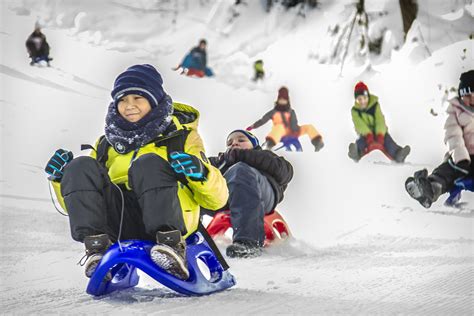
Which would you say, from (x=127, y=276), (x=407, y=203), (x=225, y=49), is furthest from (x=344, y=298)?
(x=225, y=49)

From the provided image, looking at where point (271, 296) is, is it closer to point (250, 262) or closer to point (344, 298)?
point (344, 298)

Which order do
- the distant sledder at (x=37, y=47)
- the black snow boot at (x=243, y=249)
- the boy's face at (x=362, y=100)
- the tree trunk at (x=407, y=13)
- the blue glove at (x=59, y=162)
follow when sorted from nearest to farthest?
the blue glove at (x=59, y=162), the black snow boot at (x=243, y=249), the boy's face at (x=362, y=100), the distant sledder at (x=37, y=47), the tree trunk at (x=407, y=13)

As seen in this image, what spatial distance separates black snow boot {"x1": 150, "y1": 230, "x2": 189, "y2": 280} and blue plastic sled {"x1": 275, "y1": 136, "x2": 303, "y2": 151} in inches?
127

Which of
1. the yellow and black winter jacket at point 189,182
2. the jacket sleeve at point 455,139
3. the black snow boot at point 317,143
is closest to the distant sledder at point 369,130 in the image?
the black snow boot at point 317,143

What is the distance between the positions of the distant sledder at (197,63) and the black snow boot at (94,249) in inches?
159

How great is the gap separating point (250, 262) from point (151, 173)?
0.80 meters

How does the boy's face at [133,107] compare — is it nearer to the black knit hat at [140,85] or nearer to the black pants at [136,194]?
the black knit hat at [140,85]

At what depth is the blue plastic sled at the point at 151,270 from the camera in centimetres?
153

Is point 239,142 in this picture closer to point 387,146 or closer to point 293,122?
point 293,122

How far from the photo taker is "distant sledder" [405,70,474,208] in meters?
3.37

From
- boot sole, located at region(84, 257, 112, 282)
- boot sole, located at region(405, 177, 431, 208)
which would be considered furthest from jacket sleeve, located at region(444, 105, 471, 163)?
boot sole, located at region(84, 257, 112, 282)

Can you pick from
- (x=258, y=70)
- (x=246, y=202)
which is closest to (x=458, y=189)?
(x=246, y=202)

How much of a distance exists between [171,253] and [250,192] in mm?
941

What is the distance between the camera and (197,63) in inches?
224
